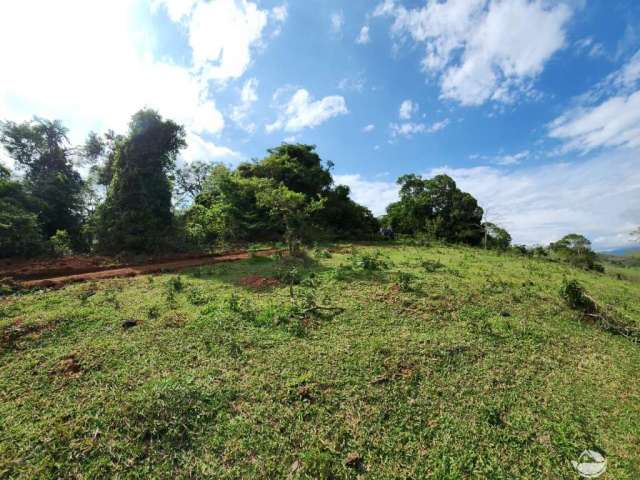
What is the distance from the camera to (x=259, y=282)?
29.8 feet

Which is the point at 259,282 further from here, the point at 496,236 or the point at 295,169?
the point at 496,236

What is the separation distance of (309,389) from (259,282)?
17.4 feet

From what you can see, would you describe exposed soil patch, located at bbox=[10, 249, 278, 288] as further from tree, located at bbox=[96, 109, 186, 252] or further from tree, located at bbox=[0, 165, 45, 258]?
tree, located at bbox=[96, 109, 186, 252]

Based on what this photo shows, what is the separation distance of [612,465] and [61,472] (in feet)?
20.3

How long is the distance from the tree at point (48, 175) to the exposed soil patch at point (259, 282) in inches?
562

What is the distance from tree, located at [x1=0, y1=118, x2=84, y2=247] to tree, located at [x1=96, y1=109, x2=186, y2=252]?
436 cm

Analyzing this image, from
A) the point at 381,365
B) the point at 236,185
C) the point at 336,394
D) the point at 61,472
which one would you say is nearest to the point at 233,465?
the point at 336,394

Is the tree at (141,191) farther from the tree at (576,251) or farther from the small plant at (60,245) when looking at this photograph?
the tree at (576,251)

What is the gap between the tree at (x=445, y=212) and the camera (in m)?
33.5

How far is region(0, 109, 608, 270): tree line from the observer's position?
1441 cm

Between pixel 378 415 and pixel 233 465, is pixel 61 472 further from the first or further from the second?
pixel 378 415

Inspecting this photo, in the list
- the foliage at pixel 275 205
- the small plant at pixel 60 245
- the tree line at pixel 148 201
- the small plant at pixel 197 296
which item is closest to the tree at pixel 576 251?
the tree line at pixel 148 201

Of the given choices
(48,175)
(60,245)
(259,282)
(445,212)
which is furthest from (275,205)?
(445,212)

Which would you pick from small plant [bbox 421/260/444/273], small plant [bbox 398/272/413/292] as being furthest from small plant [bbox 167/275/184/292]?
small plant [bbox 421/260/444/273]
